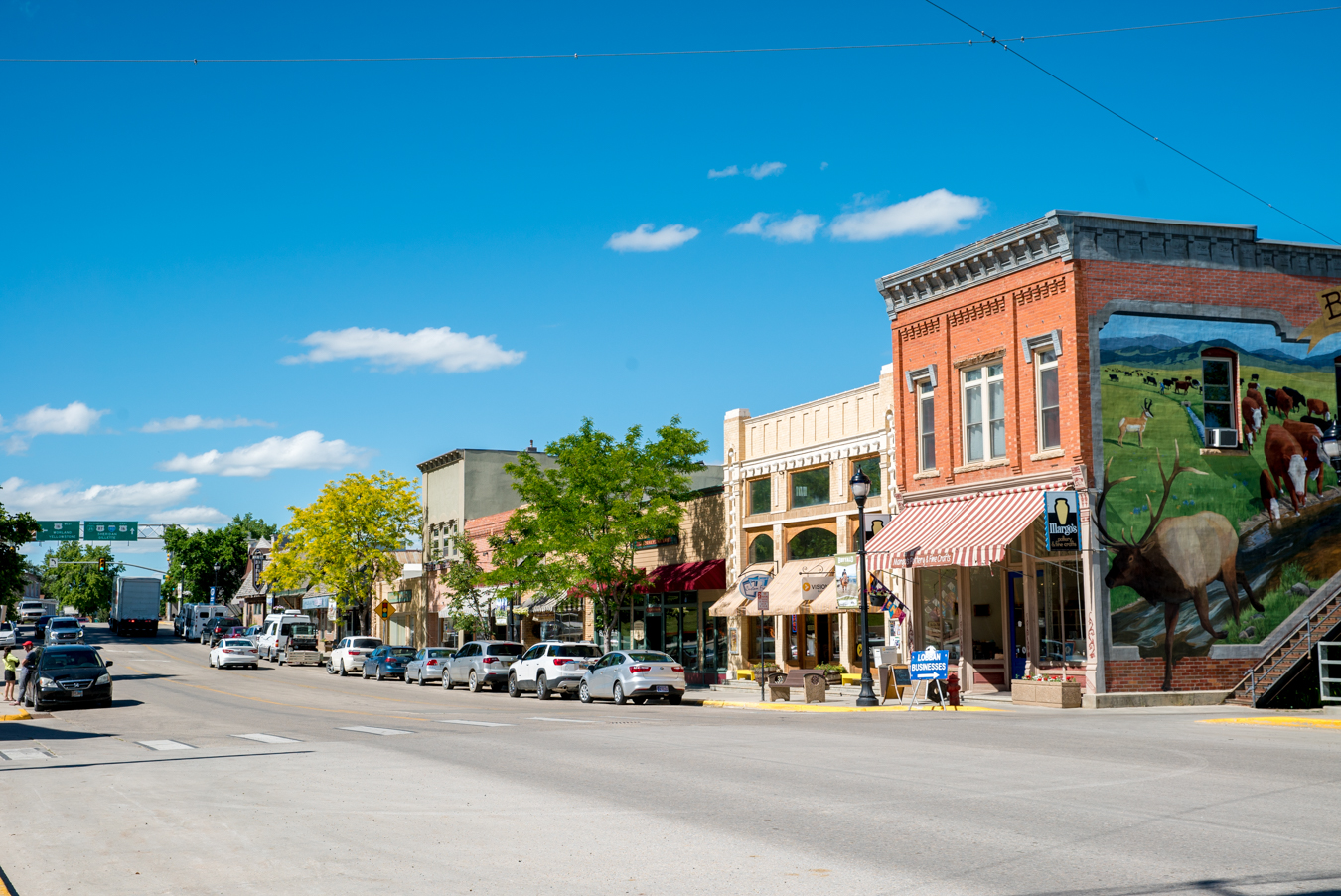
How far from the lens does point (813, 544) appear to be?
36.8 metres

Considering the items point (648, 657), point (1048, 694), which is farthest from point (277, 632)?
point (1048, 694)

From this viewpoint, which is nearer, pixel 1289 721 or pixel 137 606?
pixel 1289 721

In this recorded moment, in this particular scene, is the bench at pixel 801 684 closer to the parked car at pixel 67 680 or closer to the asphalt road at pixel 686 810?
the asphalt road at pixel 686 810

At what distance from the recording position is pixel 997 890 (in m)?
7.97

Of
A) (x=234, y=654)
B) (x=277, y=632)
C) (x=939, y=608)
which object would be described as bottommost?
(x=234, y=654)

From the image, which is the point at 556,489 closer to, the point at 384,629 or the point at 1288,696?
the point at 1288,696

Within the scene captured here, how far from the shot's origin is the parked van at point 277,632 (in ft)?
203

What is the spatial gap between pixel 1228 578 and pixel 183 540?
126075 millimetres

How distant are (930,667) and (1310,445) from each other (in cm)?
1094

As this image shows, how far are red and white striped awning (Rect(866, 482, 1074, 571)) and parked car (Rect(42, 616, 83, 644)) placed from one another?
50122mm

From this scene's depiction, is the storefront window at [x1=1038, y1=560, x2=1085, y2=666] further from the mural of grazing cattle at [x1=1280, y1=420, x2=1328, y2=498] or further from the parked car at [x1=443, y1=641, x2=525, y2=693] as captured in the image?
the parked car at [x1=443, y1=641, x2=525, y2=693]

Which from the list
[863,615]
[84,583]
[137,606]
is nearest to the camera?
[863,615]

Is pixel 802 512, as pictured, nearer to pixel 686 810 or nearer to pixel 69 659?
pixel 69 659

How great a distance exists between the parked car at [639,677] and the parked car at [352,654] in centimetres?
2201
